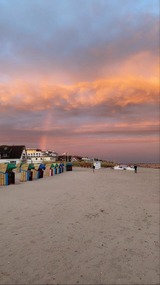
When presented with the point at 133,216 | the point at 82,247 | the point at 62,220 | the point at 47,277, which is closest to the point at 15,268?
the point at 47,277

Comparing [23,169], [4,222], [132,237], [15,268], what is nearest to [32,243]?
[15,268]

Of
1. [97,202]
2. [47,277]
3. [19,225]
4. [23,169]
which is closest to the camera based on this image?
[47,277]

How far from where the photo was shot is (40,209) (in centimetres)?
1027

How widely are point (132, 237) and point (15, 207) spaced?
524 cm

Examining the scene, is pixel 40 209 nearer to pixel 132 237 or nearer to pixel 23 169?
pixel 132 237

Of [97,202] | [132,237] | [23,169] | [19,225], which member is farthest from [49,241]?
[23,169]

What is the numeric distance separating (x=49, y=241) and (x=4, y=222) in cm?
213

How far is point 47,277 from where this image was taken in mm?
5035

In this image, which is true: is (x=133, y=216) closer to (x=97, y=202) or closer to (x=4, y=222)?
(x=97, y=202)

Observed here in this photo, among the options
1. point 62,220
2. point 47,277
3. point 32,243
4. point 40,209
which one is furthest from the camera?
point 40,209

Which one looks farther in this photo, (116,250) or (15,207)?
(15,207)

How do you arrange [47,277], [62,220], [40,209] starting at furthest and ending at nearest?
[40,209]
[62,220]
[47,277]

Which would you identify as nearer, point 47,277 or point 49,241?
point 47,277

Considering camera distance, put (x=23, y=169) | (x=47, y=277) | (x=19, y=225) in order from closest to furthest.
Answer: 1. (x=47, y=277)
2. (x=19, y=225)
3. (x=23, y=169)
